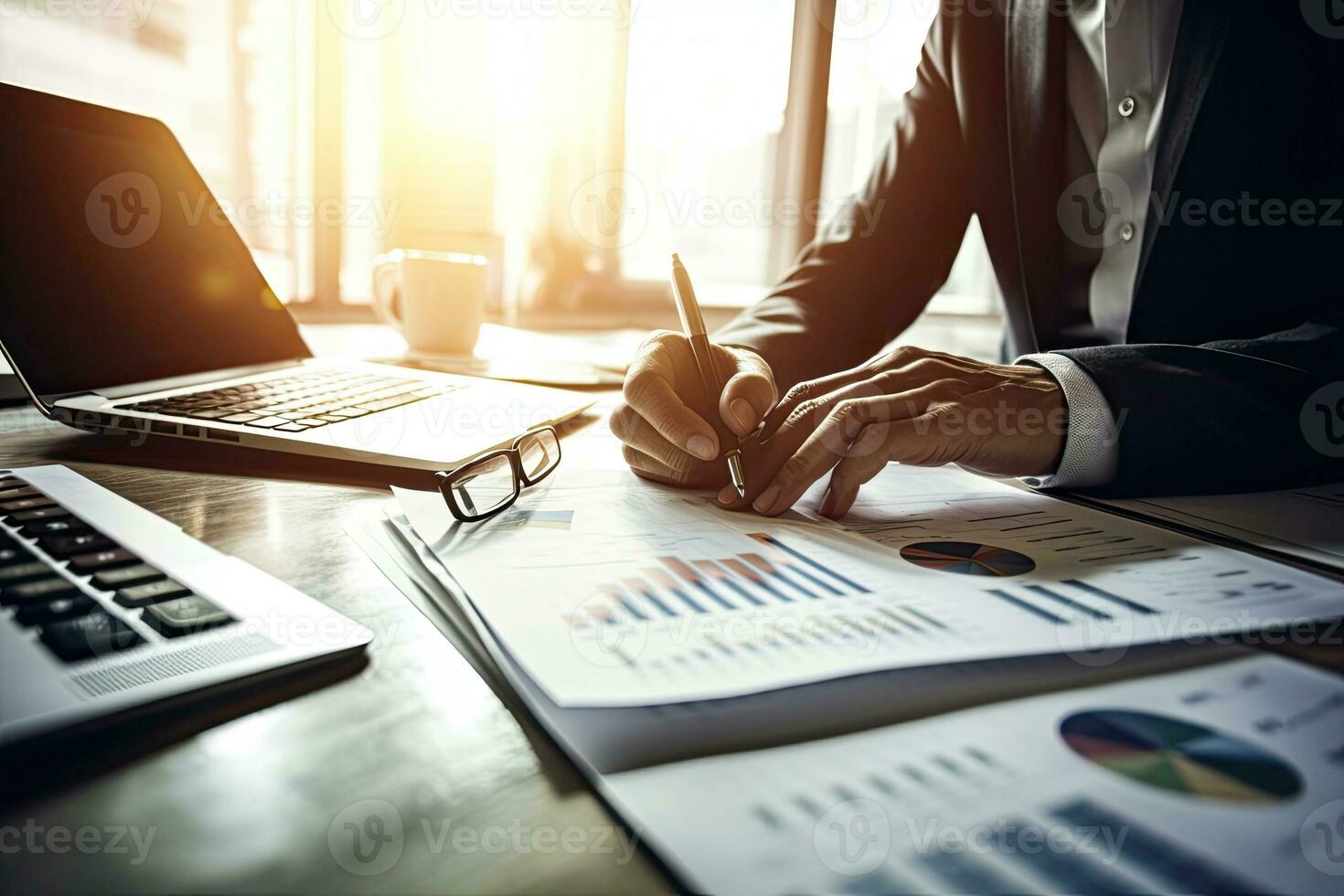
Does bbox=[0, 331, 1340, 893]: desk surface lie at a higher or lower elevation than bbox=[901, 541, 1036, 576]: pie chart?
lower

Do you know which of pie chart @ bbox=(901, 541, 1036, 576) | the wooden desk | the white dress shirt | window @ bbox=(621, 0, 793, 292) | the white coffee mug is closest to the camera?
the wooden desk

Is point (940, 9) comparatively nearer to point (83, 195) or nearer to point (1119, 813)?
point (83, 195)

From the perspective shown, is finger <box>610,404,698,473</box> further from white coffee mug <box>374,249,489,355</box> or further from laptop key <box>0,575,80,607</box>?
white coffee mug <box>374,249,489,355</box>

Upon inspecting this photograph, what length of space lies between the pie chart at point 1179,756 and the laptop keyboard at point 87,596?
316 millimetres

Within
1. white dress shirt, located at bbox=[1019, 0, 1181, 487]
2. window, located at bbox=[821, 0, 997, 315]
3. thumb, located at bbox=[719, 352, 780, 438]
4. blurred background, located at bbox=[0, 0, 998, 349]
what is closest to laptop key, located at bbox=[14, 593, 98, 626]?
thumb, located at bbox=[719, 352, 780, 438]

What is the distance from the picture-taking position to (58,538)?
363 millimetres

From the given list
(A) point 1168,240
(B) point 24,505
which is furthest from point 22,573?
(A) point 1168,240

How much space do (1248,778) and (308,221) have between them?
1776 millimetres

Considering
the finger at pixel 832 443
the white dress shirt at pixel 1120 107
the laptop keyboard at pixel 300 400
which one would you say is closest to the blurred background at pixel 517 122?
the white dress shirt at pixel 1120 107

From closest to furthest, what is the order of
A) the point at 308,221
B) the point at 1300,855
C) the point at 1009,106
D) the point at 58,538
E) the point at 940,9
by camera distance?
the point at 1300,855 → the point at 58,538 → the point at 1009,106 → the point at 940,9 → the point at 308,221

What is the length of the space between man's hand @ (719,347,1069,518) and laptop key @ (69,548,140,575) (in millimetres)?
Answer: 345

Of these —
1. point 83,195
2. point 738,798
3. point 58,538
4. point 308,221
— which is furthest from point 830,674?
point 308,221

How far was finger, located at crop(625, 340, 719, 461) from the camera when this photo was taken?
0.58m

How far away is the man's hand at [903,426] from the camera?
0.57 metres
